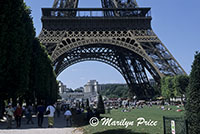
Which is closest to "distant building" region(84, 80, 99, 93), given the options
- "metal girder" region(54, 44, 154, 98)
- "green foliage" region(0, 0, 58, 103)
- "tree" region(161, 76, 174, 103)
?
"metal girder" region(54, 44, 154, 98)

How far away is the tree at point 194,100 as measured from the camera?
9.04m

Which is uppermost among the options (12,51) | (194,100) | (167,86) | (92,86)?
(92,86)

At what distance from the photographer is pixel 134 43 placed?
46938mm

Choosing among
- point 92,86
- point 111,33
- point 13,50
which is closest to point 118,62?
point 111,33

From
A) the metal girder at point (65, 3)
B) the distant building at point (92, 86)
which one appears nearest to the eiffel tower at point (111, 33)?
the metal girder at point (65, 3)

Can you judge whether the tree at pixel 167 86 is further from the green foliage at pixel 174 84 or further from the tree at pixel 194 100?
the tree at pixel 194 100

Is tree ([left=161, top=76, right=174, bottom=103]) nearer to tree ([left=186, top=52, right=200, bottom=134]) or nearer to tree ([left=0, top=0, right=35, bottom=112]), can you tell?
tree ([left=0, top=0, right=35, bottom=112])

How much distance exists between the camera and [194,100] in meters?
9.23

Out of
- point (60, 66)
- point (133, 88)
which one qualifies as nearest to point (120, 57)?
point (133, 88)

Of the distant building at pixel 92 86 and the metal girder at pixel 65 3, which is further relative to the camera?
the distant building at pixel 92 86

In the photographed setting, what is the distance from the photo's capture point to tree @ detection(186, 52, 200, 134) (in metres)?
9.04

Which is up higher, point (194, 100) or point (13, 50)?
point (13, 50)

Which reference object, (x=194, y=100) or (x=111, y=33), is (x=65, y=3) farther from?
(x=194, y=100)

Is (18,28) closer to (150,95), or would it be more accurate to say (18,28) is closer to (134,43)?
(134,43)
